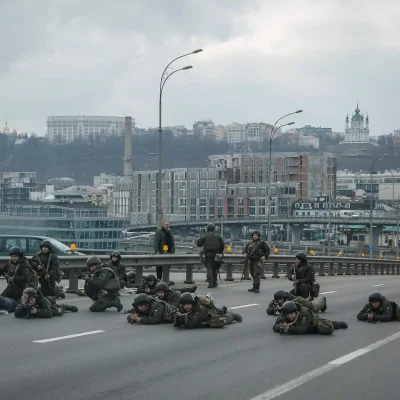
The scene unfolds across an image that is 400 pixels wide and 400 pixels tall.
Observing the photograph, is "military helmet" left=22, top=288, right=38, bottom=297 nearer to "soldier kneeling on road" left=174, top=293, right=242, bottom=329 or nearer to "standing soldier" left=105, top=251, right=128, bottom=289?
"soldier kneeling on road" left=174, top=293, right=242, bottom=329

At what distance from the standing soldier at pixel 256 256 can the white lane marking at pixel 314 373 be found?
1092 centimetres

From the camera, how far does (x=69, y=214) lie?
80.9 meters

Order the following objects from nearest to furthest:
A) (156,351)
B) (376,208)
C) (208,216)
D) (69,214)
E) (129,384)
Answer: (129,384), (156,351), (69,214), (208,216), (376,208)

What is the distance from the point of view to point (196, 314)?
1548cm

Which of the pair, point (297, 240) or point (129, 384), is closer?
point (129, 384)

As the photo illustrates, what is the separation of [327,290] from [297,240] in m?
110

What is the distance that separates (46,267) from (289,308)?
602 cm

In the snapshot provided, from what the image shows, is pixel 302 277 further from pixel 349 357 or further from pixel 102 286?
pixel 349 357

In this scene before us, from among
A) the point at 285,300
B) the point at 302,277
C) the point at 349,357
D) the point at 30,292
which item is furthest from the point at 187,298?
the point at 302,277

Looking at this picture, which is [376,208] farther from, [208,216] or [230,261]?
[230,261]

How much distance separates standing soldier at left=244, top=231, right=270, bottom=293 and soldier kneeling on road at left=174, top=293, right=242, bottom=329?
921 cm

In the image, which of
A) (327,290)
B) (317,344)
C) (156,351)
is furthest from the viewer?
(327,290)

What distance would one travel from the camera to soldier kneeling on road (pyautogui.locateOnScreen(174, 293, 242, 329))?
1527 cm

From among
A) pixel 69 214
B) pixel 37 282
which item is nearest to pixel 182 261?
pixel 37 282
